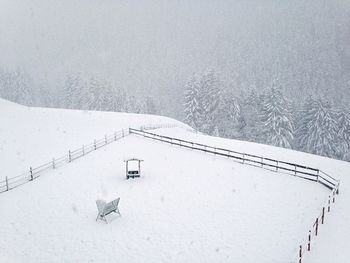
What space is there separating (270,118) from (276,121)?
3.88ft

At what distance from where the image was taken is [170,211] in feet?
68.0

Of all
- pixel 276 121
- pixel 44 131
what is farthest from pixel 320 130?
pixel 44 131

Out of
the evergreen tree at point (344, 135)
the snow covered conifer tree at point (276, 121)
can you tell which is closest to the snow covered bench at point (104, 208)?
the snow covered conifer tree at point (276, 121)

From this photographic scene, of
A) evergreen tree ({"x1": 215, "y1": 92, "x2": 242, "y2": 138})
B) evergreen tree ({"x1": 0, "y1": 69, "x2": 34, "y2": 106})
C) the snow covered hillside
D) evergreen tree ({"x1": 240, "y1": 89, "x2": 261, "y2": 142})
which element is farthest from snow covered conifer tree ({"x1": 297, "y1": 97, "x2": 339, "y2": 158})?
evergreen tree ({"x1": 0, "y1": 69, "x2": 34, "y2": 106})

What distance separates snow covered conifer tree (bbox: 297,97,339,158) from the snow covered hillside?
2456 cm

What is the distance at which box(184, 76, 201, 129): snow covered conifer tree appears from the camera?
227 feet

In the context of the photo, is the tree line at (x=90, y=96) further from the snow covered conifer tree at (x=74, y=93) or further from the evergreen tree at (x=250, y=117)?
the evergreen tree at (x=250, y=117)

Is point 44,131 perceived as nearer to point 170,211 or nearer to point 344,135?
point 170,211

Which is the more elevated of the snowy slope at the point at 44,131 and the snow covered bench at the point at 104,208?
the snow covered bench at the point at 104,208

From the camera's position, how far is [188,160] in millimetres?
31250

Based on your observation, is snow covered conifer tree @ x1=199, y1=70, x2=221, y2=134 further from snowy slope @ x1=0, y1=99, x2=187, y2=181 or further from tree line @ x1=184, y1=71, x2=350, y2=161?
snowy slope @ x1=0, y1=99, x2=187, y2=181

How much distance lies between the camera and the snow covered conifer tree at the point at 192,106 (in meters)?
69.2

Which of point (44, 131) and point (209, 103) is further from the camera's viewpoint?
point (209, 103)

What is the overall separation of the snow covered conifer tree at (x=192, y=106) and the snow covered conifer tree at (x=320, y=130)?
69.4ft
